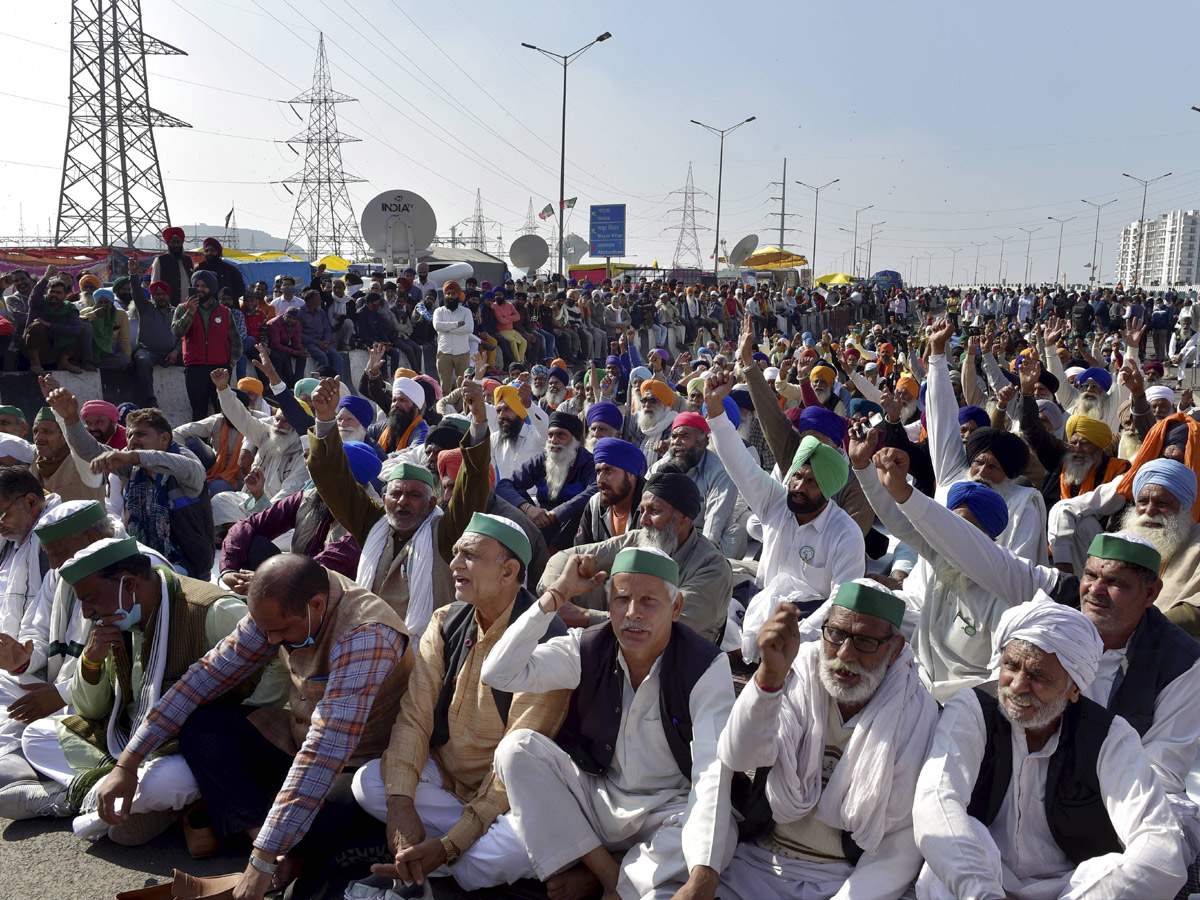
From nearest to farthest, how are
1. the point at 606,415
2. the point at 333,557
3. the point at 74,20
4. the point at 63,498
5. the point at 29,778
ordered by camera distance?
the point at 29,778
the point at 333,557
the point at 63,498
the point at 606,415
the point at 74,20

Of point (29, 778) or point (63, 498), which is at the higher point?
point (63, 498)

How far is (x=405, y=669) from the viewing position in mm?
3482

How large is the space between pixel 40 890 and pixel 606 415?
14.9ft

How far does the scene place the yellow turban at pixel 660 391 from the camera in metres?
7.67

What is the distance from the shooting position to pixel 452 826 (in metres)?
3.28

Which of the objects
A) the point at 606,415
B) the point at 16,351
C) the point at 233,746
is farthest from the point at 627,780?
the point at 16,351

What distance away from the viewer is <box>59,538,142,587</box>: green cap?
336 cm

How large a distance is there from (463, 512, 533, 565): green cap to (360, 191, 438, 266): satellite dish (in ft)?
61.2

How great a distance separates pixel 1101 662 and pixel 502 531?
2.01 meters

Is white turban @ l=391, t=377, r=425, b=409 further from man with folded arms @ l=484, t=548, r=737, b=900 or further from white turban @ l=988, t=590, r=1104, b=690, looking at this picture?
white turban @ l=988, t=590, r=1104, b=690

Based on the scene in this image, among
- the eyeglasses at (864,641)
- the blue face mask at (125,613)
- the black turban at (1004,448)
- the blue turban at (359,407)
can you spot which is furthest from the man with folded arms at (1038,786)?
the blue turban at (359,407)

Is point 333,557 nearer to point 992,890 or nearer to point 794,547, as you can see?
point 794,547

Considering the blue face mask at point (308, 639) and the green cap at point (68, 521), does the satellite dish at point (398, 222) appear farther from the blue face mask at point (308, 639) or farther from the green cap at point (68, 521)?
the blue face mask at point (308, 639)

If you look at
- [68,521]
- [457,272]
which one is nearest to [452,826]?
[68,521]
